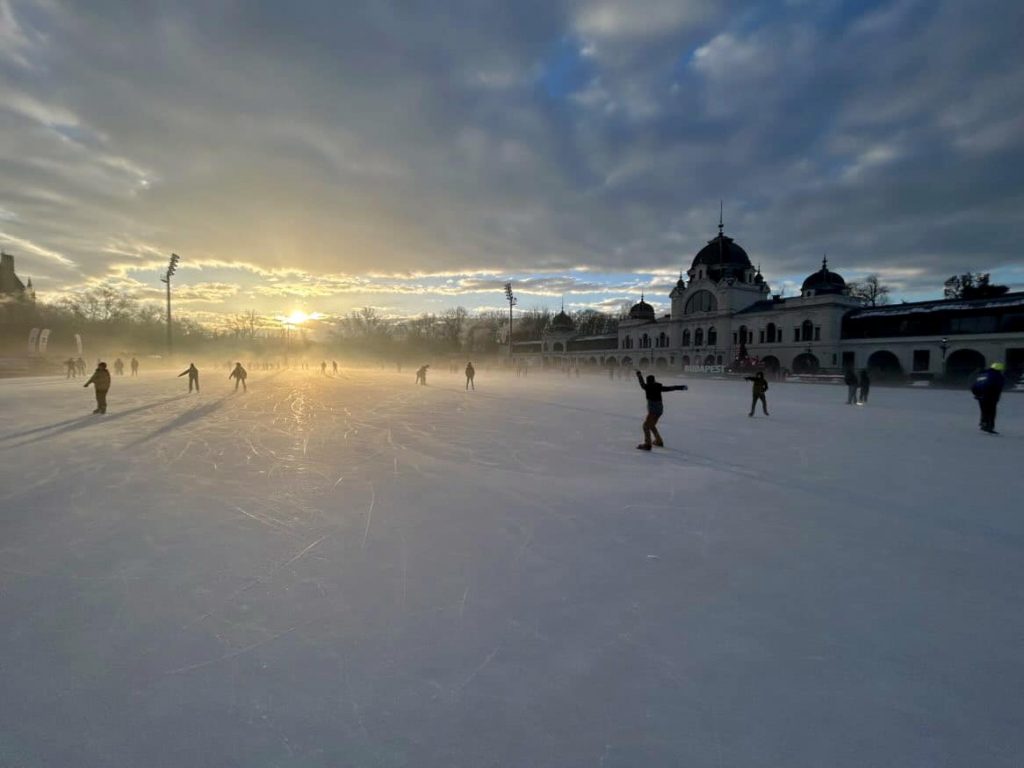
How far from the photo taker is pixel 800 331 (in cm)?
4475

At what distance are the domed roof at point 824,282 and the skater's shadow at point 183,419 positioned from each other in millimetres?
51094

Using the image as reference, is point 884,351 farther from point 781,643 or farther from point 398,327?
point 398,327

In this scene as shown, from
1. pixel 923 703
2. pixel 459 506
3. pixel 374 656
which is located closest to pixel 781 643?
pixel 923 703

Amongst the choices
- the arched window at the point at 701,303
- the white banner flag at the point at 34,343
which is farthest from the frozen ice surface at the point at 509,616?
the arched window at the point at 701,303

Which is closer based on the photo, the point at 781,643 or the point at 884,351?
the point at 781,643

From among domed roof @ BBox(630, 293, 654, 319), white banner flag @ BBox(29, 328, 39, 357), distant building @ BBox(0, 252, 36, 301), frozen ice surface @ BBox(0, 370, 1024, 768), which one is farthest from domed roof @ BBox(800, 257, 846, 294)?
distant building @ BBox(0, 252, 36, 301)

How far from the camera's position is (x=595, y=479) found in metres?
6.02

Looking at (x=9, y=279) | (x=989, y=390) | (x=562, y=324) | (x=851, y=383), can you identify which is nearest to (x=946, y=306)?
(x=851, y=383)

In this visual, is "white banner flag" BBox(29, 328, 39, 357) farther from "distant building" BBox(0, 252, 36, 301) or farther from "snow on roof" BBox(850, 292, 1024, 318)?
"snow on roof" BBox(850, 292, 1024, 318)

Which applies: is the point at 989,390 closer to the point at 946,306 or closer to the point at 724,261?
the point at 946,306

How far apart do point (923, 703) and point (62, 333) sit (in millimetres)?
79154

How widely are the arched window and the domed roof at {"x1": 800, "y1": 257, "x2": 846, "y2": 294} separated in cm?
860

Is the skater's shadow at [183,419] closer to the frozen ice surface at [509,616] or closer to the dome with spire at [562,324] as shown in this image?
the frozen ice surface at [509,616]

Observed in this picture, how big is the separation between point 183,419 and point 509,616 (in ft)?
37.3
